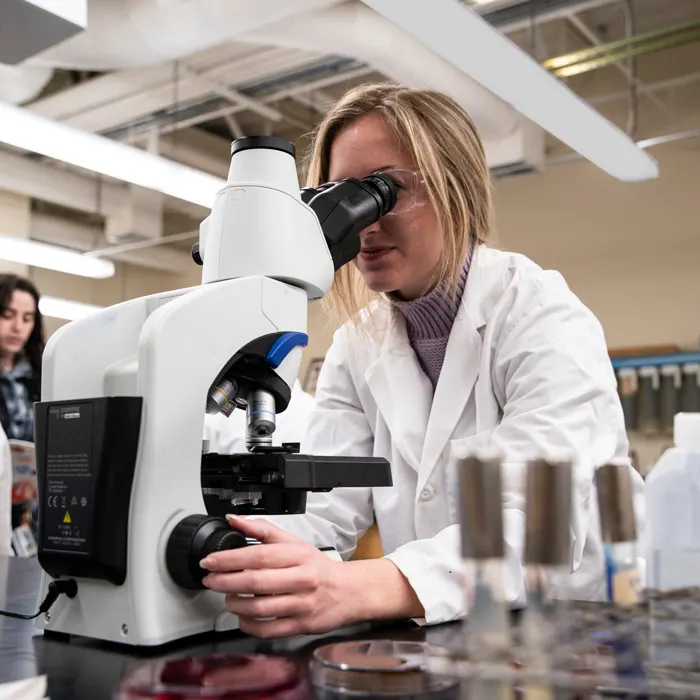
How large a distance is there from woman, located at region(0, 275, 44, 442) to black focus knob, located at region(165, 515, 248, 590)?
98.4 inches

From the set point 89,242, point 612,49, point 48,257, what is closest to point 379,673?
point 612,49

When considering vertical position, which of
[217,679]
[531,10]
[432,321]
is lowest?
[217,679]

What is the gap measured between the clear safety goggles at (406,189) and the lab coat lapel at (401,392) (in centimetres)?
25

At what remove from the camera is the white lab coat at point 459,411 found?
0.95 meters

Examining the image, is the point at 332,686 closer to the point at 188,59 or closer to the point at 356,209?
the point at 356,209

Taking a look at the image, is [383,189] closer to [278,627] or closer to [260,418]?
[260,418]

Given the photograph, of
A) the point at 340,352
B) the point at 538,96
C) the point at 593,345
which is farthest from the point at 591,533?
the point at 538,96

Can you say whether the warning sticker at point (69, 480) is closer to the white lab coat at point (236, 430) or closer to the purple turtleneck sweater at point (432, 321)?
the purple turtleneck sweater at point (432, 321)

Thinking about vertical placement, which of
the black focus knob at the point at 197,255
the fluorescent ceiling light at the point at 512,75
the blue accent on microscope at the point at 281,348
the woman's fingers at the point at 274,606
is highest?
the fluorescent ceiling light at the point at 512,75

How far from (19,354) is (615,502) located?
3.13 m

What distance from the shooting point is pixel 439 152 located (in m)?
1.25

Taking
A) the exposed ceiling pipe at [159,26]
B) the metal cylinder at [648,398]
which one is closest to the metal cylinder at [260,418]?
the exposed ceiling pipe at [159,26]

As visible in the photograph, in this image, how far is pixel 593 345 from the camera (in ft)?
3.59

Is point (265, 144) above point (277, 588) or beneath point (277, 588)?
above
